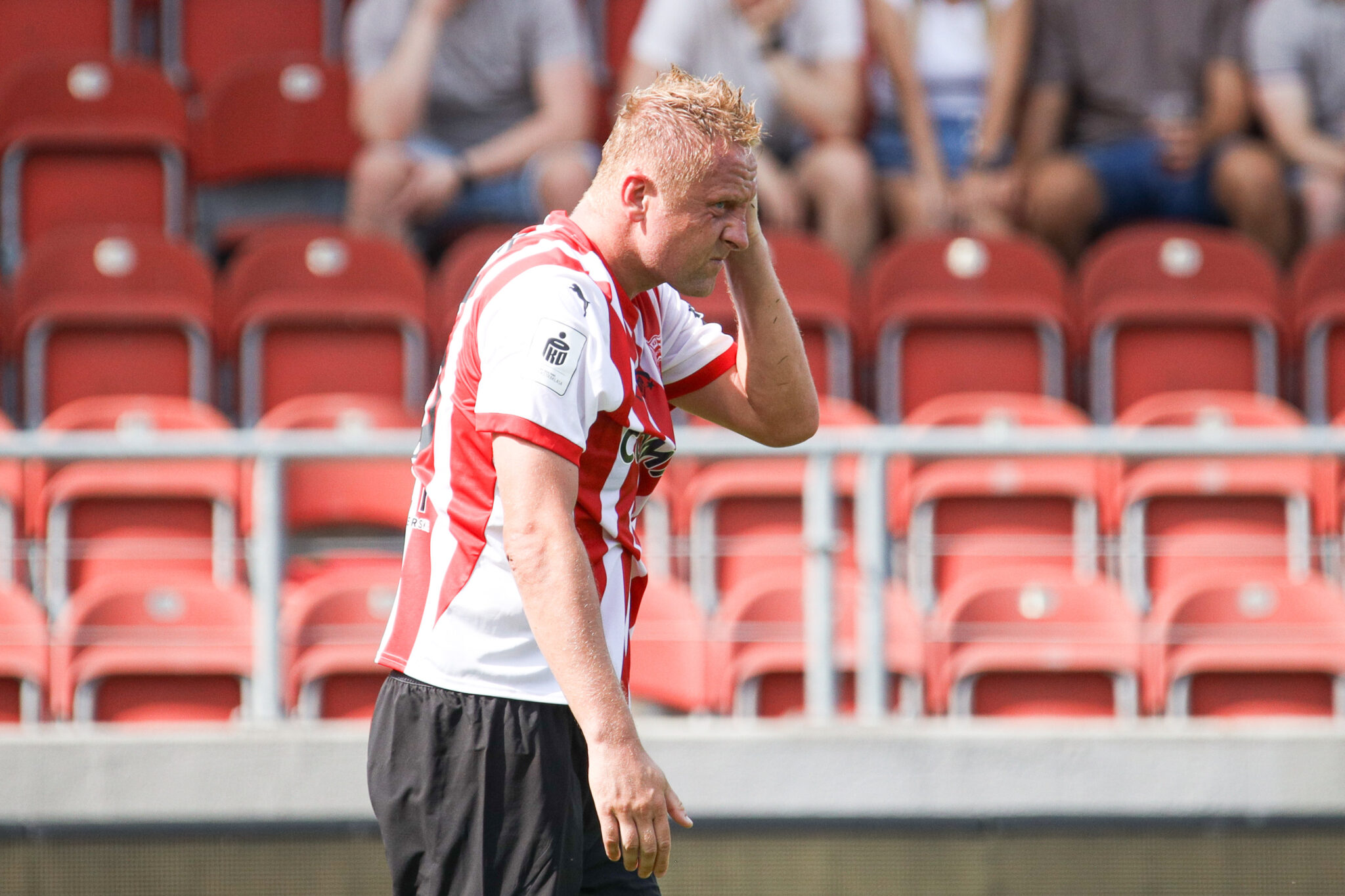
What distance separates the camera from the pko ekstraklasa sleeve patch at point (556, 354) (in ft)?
6.02

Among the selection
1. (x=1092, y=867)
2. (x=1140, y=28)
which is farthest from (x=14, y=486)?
(x=1140, y=28)

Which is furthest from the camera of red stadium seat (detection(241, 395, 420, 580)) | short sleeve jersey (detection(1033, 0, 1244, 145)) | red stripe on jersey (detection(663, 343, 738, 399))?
short sleeve jersey (detection(1033, 0, 1244, 145))

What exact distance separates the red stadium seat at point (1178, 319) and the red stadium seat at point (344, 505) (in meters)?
2.61

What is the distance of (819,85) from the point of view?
5.98 metres

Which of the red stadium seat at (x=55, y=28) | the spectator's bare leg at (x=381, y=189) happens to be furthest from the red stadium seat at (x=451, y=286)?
the red stadium seat at (x=55, y=28)

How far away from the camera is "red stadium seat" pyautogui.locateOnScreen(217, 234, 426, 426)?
206 inches

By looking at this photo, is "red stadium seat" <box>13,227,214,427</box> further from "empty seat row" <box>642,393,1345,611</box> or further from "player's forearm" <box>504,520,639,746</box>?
"player's forearm" <box>504,520,639,746</box>

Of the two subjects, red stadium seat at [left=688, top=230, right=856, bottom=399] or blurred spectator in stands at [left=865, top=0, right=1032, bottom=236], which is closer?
red stadium seat at [left=688, top=230, right=856, bottom=399]

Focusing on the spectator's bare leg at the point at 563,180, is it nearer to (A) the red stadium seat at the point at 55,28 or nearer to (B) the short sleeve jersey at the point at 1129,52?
(B) the short sleeve jersey at the point at 1129,52

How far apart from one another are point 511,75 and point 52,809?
11.7ft

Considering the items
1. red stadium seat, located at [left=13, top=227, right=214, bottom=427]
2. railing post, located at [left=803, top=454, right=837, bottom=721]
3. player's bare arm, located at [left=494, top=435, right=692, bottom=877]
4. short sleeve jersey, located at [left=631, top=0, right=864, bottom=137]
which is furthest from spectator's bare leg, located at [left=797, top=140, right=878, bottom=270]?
player's bare arm, located at [left=494, top=435, right=692, bottom=877]

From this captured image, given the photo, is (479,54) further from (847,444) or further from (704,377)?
(704,377)

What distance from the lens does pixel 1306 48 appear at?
6012 mm

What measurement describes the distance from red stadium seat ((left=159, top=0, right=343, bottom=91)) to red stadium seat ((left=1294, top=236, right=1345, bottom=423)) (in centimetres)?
473
